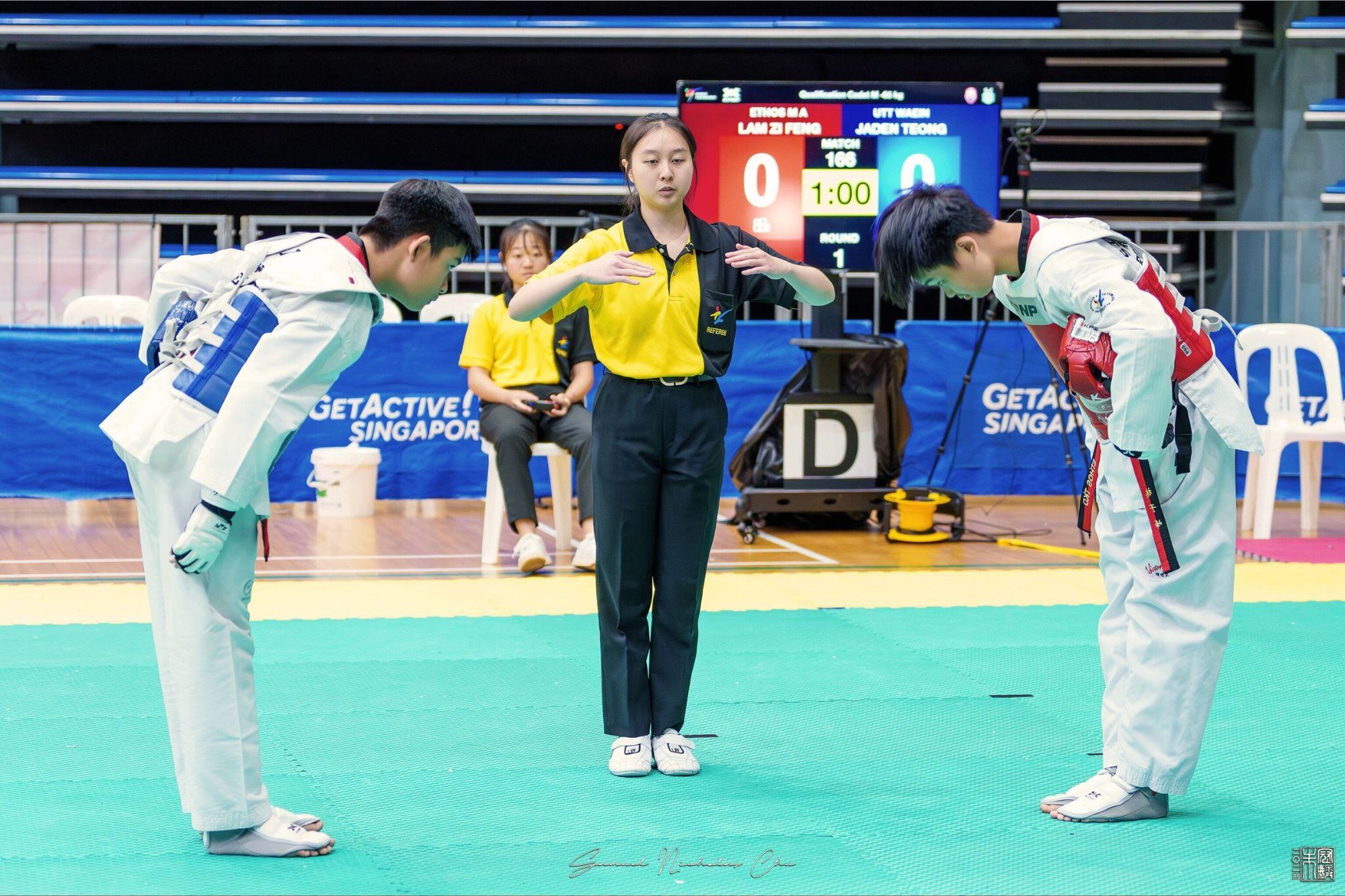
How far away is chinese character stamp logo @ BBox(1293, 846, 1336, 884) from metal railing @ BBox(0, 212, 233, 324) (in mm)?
8630

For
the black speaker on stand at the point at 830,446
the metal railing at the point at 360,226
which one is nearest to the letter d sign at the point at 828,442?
the black speaker on stand at the point at 830,446

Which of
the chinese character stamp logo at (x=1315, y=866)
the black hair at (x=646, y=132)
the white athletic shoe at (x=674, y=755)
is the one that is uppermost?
the black hair at (x=646, y=132)

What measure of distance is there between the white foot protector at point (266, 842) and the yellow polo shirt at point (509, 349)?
4.04 metres

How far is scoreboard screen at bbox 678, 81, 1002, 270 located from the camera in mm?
7645

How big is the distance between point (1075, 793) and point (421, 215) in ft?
6.40

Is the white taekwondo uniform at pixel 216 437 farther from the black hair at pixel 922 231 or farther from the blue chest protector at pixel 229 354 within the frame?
the black hair at pixel 922 231

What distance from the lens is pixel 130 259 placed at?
1007 centimetres

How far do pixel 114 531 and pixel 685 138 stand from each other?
4892mm

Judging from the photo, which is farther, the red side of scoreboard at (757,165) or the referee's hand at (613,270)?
the red side of scoreboard at (757,165)

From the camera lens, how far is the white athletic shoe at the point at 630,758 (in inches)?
140

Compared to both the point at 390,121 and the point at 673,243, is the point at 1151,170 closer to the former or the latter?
the point at 390,121

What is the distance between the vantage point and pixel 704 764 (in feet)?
12.0

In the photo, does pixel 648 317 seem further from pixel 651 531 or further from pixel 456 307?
pixel 456 307

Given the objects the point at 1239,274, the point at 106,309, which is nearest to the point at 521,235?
the point at 106,309
